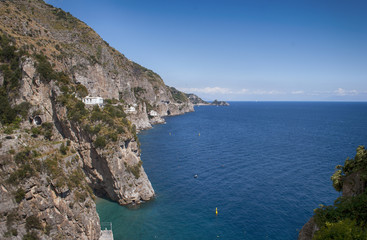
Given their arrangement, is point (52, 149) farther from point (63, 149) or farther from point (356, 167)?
point (356, 167)

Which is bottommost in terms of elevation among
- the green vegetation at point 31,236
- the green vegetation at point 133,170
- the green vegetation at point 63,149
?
the green vegetation at point 31,236

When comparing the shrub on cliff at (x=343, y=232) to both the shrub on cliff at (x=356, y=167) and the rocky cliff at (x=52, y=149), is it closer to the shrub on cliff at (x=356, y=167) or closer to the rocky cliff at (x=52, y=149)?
the shrub on cliff at (x=356, y=167)

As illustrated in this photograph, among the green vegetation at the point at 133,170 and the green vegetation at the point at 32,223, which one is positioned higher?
the green vegetation at the point at 133,170

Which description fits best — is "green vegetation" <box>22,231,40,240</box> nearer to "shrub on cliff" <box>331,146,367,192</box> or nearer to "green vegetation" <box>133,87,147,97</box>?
"shrub on cliff" <box>331,146,367,192</box>

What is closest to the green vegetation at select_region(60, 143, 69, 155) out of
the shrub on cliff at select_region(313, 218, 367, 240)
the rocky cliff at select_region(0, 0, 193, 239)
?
the rocky cliff at select_region(0, 0, 193, 239)

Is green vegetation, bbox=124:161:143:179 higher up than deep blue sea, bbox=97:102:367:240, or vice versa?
green vegetation, bbox=124:161:143:179

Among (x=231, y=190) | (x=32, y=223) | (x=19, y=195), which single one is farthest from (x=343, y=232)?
(x=231, y=190)

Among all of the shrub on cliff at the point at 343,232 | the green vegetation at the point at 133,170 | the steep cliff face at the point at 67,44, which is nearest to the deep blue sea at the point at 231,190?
the green vegetation at the point at 133,170

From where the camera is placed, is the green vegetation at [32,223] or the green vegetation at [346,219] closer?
the green vegetation at [346,219]

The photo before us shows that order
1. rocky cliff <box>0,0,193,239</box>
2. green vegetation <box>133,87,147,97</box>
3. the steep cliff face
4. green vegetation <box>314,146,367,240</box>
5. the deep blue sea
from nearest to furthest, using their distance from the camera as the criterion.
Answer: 1. green vegetation <box>314,146,367,240</box>
2. rocky cliff <box>0,0,193,239</box>
3. the deep blue sea
4. the steep cliff face
5. green vegetation <box>133,87,147,97</box>

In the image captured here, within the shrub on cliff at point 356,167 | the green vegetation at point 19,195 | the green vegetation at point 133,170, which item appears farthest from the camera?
the green vegetation at point 133,170
